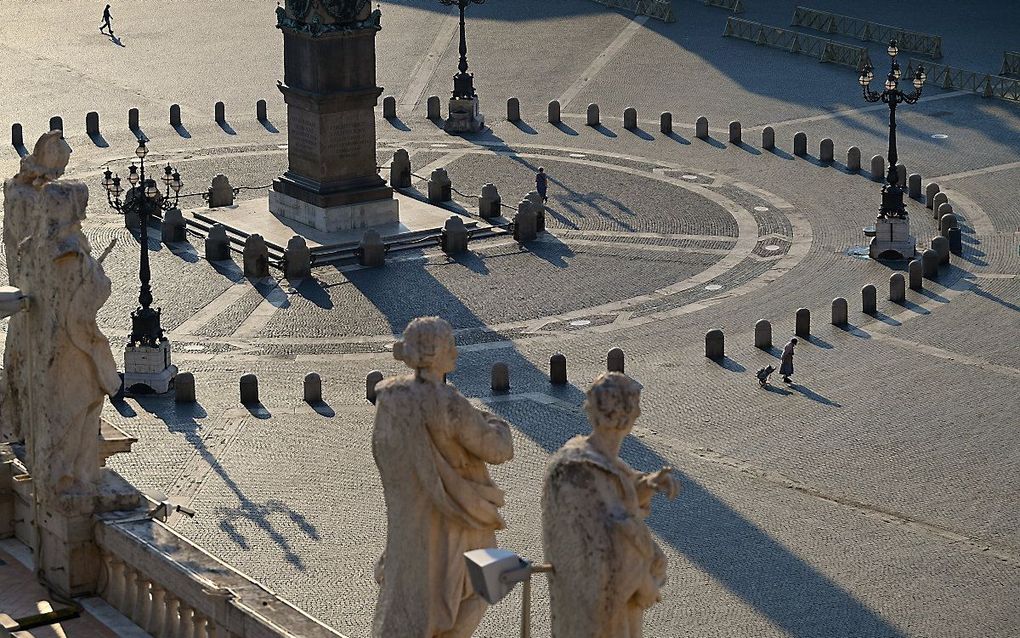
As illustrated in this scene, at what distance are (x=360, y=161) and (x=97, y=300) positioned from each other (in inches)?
1067

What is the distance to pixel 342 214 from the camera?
152ft

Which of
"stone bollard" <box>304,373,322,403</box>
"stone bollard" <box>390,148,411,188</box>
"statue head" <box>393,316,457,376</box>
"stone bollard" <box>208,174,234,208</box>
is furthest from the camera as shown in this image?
"stone bollard" <box>390,148,411,188</box>

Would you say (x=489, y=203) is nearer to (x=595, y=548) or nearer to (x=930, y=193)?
(x=930, y=193)

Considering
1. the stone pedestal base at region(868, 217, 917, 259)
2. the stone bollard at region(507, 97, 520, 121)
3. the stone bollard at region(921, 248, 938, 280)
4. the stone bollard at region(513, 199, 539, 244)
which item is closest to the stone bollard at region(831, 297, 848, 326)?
the stone bollard at region(921, 248, 938, 280)

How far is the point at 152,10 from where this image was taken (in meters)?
73.2

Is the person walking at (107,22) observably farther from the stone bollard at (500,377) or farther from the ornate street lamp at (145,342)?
the stone bollard at (500,377)

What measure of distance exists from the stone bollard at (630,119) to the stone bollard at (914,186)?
958 centimetres

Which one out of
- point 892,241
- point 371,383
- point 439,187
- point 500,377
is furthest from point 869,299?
point 439,187

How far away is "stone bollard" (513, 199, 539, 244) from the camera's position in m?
46.0

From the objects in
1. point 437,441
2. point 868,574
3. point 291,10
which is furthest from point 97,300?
point 291,10

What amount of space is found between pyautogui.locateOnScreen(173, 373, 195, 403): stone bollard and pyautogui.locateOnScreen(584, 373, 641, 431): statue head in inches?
899

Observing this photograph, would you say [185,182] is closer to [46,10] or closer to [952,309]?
[952,309]

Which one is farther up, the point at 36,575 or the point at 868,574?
the point at 36,575

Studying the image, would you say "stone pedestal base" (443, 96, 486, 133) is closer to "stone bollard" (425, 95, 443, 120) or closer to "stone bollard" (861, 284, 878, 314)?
"stone bollard" (425, 95, 443, 120)
